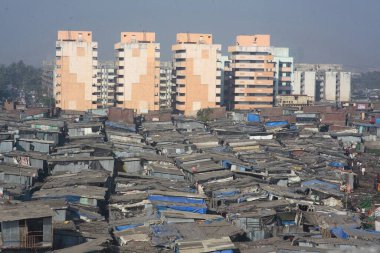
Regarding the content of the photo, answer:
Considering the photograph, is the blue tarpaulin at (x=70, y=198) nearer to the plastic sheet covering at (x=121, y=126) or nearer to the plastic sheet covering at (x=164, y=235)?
the plastic sheet covering at (x=164, y=235)

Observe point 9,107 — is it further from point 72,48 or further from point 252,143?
point 252,143

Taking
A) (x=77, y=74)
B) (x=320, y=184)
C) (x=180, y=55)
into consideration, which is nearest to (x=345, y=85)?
(x=180, y=55)

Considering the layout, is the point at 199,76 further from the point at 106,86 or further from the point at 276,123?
the point at 106,86

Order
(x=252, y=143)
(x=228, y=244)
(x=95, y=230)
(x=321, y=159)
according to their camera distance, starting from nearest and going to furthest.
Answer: (x=228, y=244), (x=95, y=230), (x=321, y=159), (x=252, y=143)

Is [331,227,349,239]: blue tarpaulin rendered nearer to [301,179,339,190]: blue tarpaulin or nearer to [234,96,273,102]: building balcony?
[301,179,339,190]: blue tarpaulin

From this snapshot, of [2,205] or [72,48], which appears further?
[72,48]

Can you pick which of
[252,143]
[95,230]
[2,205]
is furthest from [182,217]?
[252,143]
